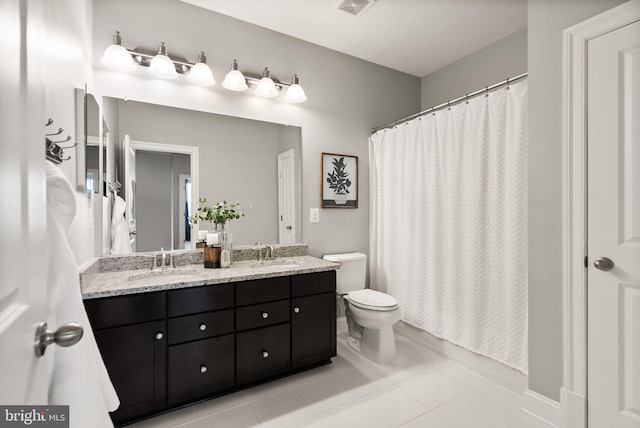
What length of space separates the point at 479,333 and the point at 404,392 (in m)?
0.69

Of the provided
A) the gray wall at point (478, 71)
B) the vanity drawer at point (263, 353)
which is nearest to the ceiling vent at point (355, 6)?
the gray wall at point (478, 71)

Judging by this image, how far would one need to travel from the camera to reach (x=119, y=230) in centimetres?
200

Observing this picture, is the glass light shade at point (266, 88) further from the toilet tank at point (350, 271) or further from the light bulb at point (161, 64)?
the toilet tank at point (350, 271)

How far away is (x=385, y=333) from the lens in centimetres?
229

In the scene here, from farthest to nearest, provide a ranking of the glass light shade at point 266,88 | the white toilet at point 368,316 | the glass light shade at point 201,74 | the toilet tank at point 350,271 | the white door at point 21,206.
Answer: the toilet tank at point 350,271, the glass light shade at point 266,88, the white toilet at point 368,316, the glass light shade at point 201,74, the white door at point 21,206

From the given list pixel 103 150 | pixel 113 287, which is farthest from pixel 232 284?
pixel 103 150

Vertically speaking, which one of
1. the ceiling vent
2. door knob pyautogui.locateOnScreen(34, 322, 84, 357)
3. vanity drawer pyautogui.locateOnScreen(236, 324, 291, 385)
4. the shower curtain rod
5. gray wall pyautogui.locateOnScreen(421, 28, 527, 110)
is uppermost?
the ceiling vent

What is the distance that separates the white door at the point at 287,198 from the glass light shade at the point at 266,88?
50 centimetres

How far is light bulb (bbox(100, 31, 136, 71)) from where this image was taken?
6.16 feet

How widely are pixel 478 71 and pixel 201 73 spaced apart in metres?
2.45

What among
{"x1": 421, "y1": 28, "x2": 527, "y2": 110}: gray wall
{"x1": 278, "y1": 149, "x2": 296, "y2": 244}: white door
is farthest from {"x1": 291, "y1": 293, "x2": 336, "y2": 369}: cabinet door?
{"x1": 421, "y1": 28, "x2": 527, "y2": 110}: gray wall

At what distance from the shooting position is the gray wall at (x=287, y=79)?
6.67ft

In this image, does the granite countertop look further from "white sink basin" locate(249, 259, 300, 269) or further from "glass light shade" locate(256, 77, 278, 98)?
"glass light shade" locate(256, 77, 278, 98)

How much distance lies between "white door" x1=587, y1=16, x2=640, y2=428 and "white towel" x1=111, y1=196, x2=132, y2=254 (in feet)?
8.91
